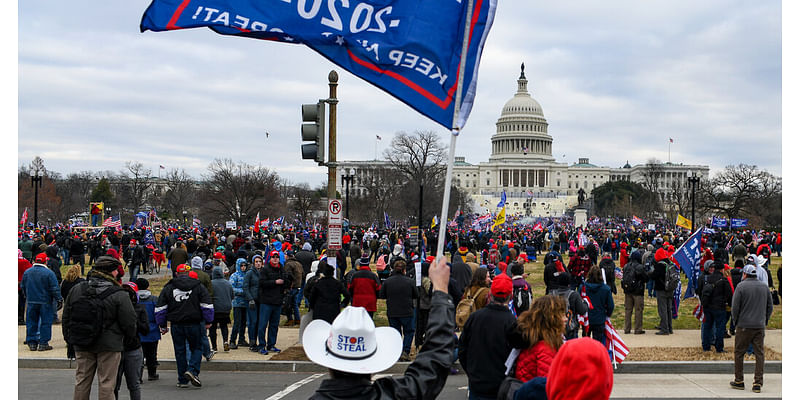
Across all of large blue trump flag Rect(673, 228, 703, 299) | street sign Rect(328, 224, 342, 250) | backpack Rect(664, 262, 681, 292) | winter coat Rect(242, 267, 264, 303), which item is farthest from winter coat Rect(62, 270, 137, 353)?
large blue trump flag Rect(673, 228, 703, 299)

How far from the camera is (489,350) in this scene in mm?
5781

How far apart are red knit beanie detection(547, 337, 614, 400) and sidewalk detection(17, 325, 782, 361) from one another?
9.06 m

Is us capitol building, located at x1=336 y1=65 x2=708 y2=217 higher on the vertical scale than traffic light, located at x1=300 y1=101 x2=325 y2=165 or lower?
higher

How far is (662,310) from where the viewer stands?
1409cm

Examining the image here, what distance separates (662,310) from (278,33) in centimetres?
1092

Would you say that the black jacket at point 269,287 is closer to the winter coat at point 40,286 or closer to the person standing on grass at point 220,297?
the person standing on grass at point 220,297

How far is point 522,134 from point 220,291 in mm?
162713

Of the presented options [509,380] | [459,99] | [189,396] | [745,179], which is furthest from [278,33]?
[745,179]

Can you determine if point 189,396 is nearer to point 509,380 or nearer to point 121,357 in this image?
point 121,357

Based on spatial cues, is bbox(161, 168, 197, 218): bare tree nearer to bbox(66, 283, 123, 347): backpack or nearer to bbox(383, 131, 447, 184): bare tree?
bbox(383, 131, 447, 184): bare tree

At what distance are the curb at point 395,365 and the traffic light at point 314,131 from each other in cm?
340

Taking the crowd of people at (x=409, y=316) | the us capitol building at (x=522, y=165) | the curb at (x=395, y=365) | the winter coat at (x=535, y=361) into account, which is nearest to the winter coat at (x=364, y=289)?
the crowd of people at (x=409, y=316)

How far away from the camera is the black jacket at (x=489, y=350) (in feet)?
18.9

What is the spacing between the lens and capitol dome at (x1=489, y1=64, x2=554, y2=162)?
171 m
